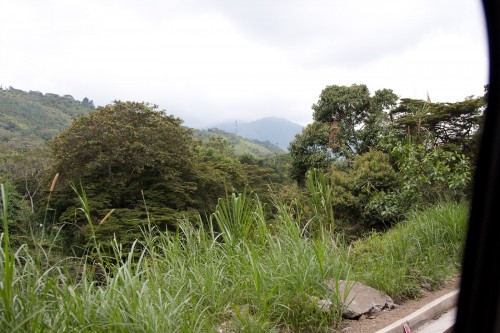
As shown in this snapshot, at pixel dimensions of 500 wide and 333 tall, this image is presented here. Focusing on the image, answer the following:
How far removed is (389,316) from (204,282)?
1.50 meters

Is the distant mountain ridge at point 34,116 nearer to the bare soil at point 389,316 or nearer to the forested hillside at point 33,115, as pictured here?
the forested hillside at point 33,115

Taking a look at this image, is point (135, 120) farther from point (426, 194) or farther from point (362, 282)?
point (362, 282)

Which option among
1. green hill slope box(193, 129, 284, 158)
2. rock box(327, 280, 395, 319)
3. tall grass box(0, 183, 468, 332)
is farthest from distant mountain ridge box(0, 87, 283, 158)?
rock box(327, 280, 395, 319)

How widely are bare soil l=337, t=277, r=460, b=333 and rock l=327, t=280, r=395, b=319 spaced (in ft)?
0.16

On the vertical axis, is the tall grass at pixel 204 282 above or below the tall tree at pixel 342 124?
below

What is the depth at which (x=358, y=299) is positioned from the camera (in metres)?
3.22

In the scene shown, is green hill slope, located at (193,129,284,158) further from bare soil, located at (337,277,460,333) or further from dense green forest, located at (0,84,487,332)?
bare soil, located at (337,277,460,333)

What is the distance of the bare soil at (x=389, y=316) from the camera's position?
9.62 ft

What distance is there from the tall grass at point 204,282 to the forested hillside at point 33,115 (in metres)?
38.2

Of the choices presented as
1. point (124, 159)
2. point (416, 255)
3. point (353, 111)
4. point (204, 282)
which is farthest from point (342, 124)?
point (204, 282)

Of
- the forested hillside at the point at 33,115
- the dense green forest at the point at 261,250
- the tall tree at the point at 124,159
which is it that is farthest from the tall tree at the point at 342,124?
the forested hillside at the point at 33,115

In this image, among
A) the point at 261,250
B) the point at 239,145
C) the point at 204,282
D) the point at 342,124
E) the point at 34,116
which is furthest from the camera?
the point at 239,145

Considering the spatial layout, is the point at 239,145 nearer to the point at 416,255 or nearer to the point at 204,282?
the point at 416,255

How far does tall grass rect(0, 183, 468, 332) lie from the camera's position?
208 cm
